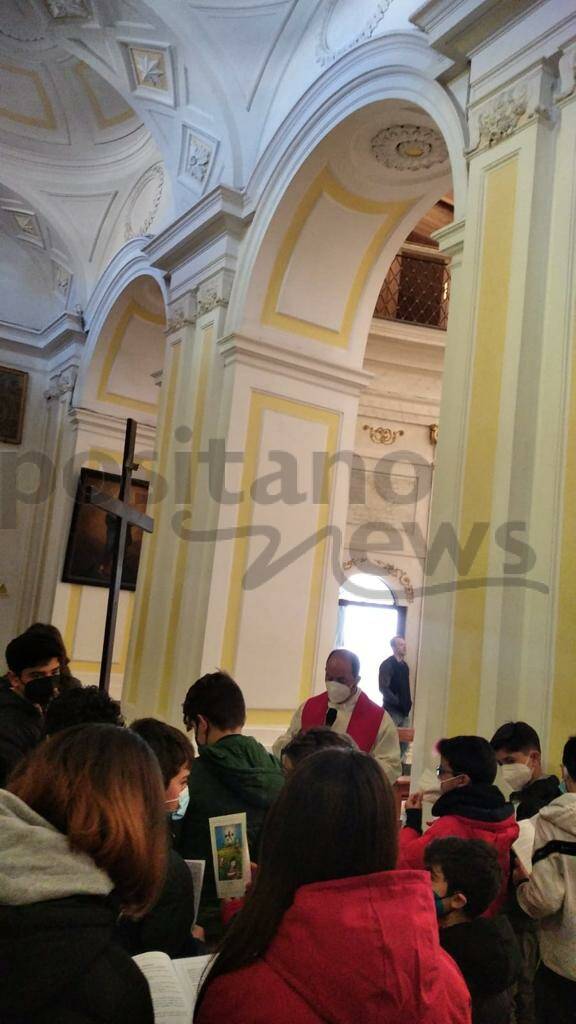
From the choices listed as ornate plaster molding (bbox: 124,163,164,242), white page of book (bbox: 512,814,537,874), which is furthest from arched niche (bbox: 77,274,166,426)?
white page of book (bbox: 512,814,537,874)

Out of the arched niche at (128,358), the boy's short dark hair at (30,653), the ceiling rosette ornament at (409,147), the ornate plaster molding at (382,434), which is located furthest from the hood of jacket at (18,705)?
the ornate plaster molding at (382,434)

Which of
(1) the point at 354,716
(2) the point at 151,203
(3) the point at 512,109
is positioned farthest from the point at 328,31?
(1) the point at 354,716

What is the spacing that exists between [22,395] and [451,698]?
10801 mm

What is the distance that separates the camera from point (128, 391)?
12953mm

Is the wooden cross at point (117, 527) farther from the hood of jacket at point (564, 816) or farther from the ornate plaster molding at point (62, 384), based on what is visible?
the ornate plaster molding at point (62, 384)

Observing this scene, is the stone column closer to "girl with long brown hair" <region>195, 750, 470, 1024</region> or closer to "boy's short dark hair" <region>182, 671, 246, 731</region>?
"boy's short dark hair" <region>182, 671, 246, 731</region>

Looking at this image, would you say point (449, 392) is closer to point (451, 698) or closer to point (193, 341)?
point (451, 698)

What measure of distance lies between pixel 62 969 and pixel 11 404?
44.2 feet

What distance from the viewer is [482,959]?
93.6 inches

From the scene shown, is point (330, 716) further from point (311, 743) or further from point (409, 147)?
point (409, 147)

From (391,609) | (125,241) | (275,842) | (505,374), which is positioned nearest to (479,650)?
(505,374)

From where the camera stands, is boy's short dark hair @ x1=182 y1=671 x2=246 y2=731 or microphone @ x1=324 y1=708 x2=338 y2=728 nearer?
boy's short dark hair @ x1=182 y1=671 x2=246 y2=731

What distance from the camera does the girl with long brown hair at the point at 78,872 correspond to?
1348 mm

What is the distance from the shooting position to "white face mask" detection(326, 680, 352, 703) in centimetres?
497
